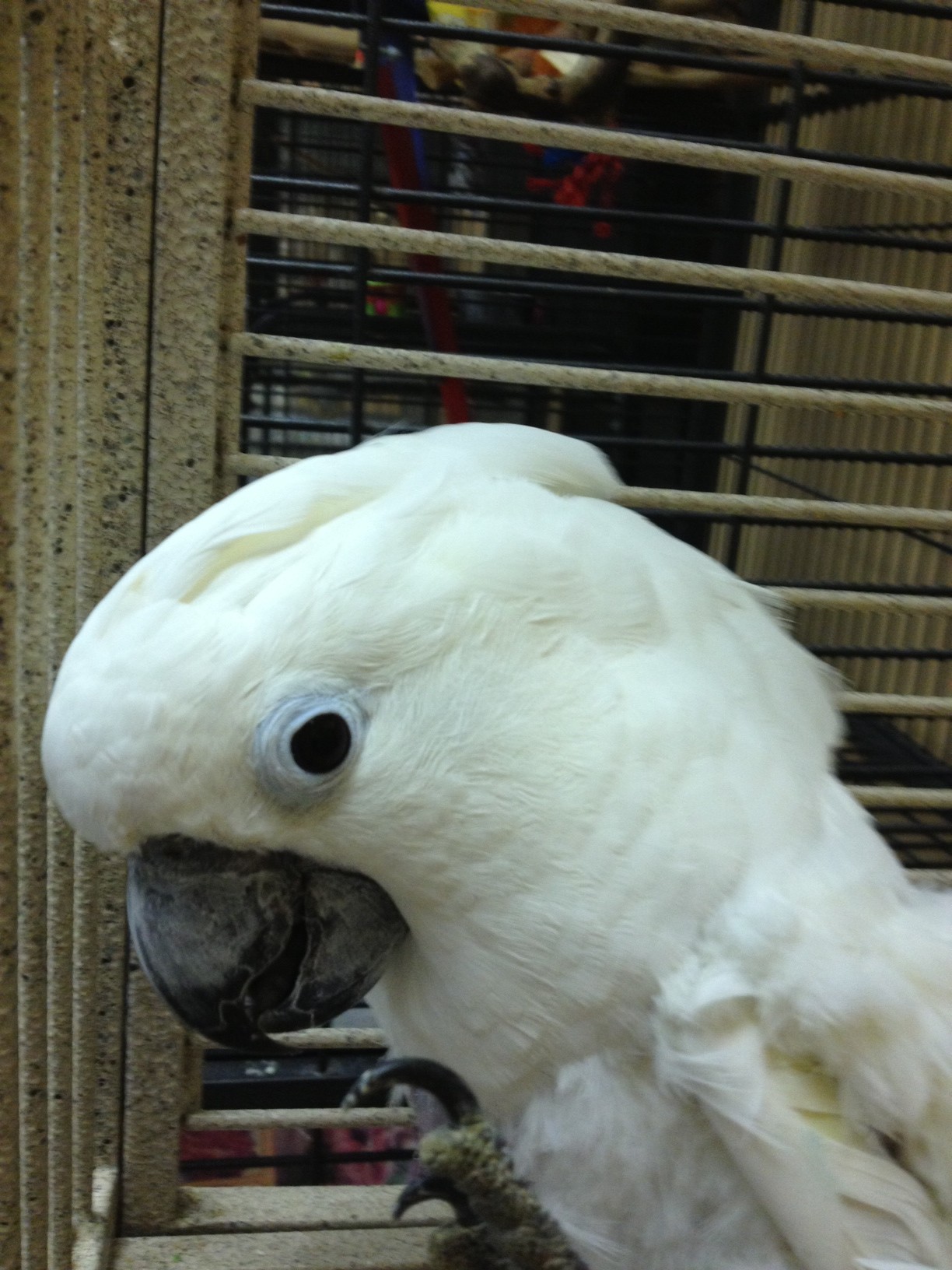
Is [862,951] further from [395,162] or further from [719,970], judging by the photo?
[395,162]

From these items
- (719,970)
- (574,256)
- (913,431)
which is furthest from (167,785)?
(913,431)

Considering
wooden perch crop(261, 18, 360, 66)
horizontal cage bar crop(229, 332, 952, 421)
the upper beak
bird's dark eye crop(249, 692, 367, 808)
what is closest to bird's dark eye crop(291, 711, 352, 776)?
bird's dark eye crop(249, 692, 367, 808)

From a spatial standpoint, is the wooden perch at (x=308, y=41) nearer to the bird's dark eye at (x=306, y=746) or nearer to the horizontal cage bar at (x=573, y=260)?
the horizontal cage bar at (x=573, y=260)

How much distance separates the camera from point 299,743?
0.71 meters

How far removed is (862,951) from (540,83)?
1402 millimetres

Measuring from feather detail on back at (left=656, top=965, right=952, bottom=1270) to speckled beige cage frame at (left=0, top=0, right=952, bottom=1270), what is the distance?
491mm

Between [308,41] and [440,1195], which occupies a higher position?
[308,41]

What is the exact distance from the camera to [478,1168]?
0.90 meters

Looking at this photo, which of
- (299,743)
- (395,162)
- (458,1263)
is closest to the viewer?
(299,743)

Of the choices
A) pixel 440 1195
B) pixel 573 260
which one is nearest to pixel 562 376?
pixel 573 260

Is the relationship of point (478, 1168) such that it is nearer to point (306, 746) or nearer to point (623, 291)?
point (306, 746)

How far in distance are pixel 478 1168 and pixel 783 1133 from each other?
11.2 inches

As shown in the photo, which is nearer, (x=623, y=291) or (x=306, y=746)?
(x=306, y=746)

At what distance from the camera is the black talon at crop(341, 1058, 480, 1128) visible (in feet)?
2.87
